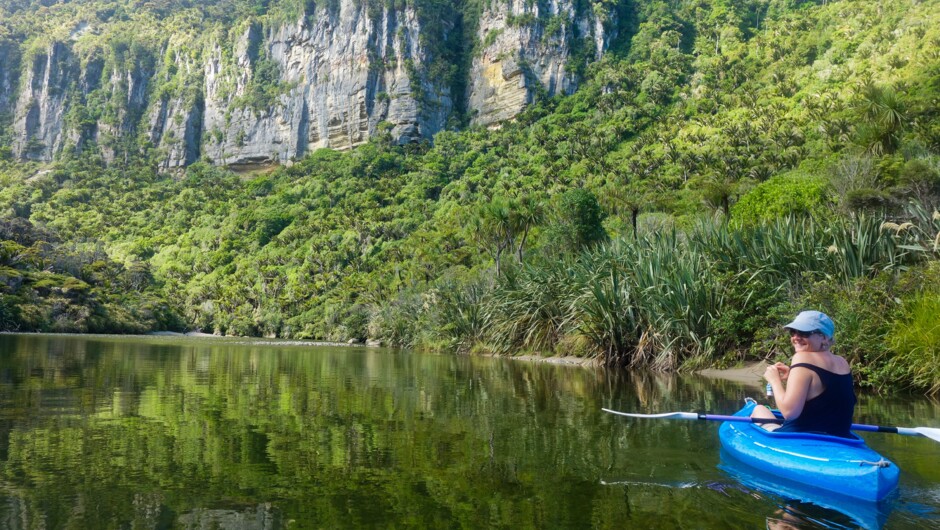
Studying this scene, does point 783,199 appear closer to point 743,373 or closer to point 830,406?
point 743,373

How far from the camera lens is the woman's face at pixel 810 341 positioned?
5457 millimetres

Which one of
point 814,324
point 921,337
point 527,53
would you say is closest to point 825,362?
point 814,324

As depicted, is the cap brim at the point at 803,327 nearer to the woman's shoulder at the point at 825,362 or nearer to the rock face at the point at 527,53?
the woman's shoulder at the point at 825,362

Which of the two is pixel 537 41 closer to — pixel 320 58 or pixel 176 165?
pixel 320 58

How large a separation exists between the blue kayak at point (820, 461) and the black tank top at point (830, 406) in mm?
141

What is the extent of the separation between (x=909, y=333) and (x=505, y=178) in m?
75.0

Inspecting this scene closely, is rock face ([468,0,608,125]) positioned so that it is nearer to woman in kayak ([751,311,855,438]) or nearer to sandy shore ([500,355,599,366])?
sandy shore ([500,355,599,366])

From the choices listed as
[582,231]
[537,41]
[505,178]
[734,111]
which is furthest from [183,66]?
[582,231]

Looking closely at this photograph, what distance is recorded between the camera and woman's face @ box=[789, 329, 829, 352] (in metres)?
5.46

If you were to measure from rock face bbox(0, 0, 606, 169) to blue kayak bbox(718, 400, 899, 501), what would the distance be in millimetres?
113061

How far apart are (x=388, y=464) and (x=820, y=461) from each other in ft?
12.2

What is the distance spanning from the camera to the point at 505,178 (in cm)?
8519

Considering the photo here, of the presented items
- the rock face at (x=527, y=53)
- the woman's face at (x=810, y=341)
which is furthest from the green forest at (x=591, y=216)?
the woman's face at (x=810, y=341)

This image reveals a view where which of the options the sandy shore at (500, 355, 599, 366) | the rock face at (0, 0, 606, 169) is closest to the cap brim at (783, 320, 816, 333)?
the sandy shore at (500, 355, 599, 366)
